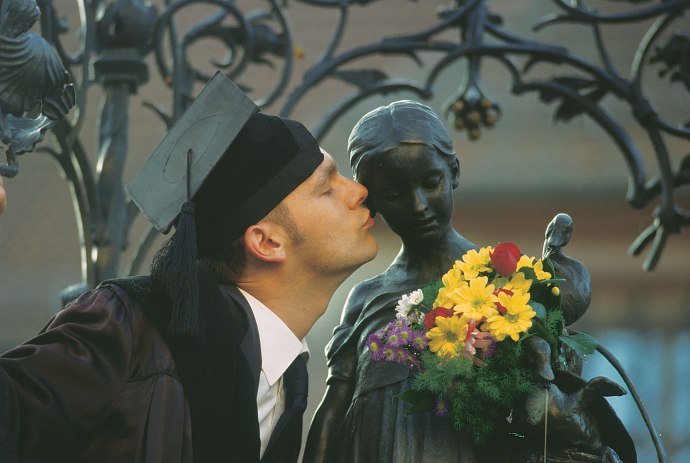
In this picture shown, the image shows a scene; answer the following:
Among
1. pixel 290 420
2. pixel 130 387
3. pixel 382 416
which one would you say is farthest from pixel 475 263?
pixel 130 387

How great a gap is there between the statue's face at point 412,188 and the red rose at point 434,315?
0.90ft

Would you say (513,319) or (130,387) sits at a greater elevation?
(513,319)

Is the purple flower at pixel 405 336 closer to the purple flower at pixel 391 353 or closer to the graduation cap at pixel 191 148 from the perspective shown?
the purple flower at pixel 391 353

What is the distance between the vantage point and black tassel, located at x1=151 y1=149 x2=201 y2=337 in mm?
3086

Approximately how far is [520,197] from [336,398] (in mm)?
8859

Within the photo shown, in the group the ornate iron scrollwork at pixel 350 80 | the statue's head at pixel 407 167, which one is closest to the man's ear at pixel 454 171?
the statue's head at pixel 407 167

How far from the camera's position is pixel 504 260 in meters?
3.22

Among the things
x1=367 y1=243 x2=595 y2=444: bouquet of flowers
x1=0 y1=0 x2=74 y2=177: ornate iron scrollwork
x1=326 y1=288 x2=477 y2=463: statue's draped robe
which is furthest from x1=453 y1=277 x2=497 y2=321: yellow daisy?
x1=0 y1=0 x2=74 y2=177: ornate iron scrollwork

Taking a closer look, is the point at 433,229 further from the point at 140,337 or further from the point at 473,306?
the point at 140,337

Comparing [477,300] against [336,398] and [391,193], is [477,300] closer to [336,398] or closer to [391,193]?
[391,193]

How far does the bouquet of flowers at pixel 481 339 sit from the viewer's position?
3.13m

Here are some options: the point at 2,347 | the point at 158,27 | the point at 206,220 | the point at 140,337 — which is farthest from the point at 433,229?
the point at 2,347

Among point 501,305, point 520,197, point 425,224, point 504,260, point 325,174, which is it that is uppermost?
point 520,197

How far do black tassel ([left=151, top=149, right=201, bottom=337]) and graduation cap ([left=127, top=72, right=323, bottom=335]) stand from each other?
3cm
